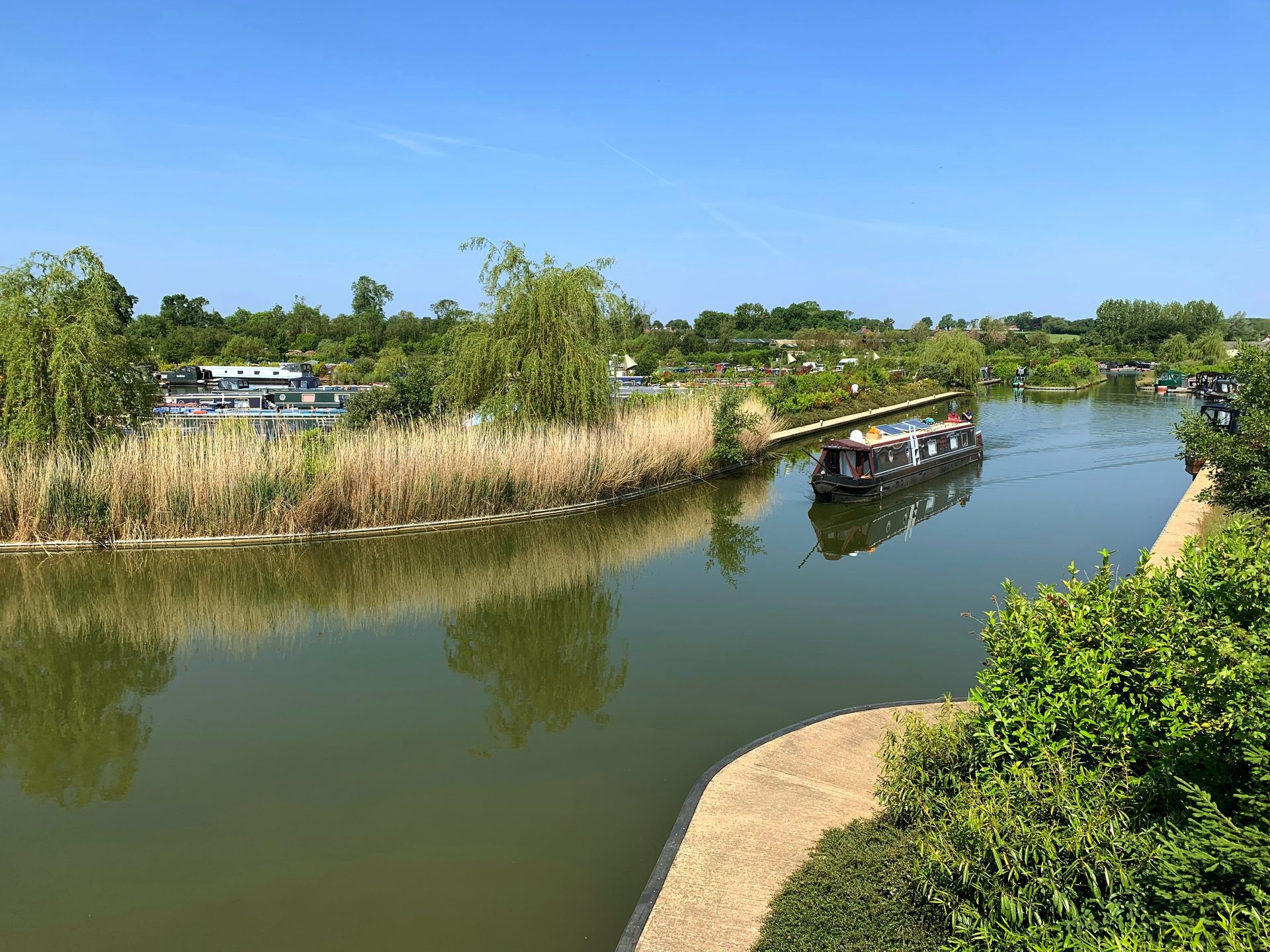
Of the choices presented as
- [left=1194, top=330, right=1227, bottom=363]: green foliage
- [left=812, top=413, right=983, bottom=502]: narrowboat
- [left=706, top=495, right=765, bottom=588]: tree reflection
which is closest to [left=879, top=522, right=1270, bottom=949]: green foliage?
[left=706, top=495, right=765, bottom=588]: tree reflection

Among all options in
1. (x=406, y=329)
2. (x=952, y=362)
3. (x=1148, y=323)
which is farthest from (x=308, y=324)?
(x=1148, y=323)

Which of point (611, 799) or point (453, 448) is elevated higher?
point (453, 448)

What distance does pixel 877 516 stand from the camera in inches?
774

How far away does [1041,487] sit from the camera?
23.0 metres

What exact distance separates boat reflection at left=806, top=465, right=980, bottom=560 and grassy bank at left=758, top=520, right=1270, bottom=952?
1076 cm

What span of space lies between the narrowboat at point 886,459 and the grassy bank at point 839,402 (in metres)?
8.17

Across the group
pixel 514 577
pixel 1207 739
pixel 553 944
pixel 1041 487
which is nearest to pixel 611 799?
pixel 553 944

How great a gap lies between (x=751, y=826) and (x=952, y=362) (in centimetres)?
5582

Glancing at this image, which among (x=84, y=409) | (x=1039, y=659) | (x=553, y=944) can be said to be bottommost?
(x=553, y=944)

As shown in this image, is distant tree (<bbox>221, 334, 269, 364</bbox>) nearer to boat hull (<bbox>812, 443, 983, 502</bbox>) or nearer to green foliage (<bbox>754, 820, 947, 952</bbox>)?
boat hull (<bbox>812, 443, 983, 502</bbox>)

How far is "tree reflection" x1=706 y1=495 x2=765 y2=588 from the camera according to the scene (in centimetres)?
1478

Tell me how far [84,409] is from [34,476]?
1.73 m

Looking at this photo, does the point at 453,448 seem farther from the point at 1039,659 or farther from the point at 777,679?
the point at 1039,659

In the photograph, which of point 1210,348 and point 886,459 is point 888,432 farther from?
point 1210,348
